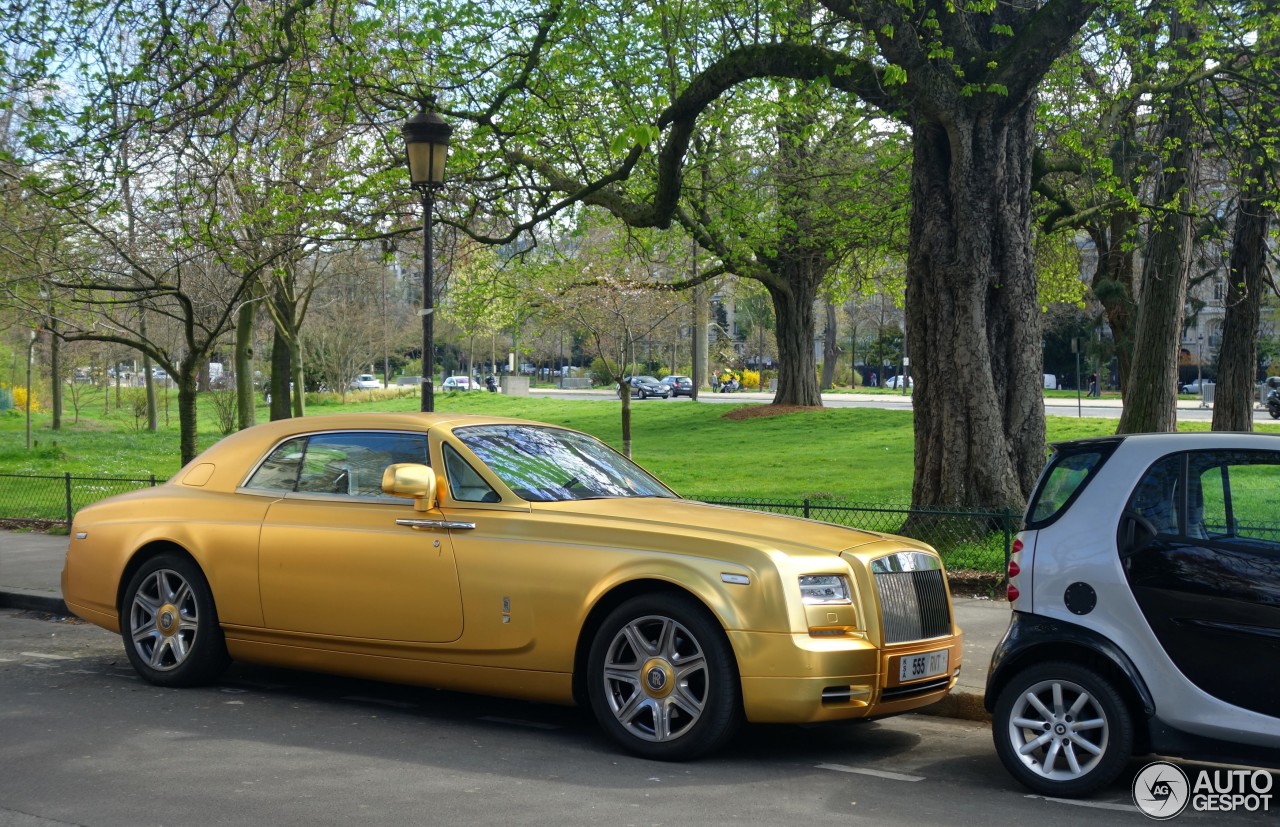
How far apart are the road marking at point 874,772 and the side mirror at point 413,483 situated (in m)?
2.54

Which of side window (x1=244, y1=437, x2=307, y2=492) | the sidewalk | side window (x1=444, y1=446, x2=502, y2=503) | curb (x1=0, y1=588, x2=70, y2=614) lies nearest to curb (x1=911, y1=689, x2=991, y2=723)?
the sidewalk

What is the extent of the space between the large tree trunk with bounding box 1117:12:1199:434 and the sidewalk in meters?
8.82

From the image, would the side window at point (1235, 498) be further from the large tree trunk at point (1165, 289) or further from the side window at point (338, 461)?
the large tree trunk at point (1165, 289)

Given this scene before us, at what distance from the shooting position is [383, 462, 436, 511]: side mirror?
6945mm

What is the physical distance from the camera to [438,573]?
22.8 feet

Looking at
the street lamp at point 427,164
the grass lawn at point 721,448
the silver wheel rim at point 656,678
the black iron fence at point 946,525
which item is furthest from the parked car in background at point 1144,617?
the grass lawn at point 721,448

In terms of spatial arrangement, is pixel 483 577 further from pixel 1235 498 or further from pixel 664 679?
pixel 1235 498

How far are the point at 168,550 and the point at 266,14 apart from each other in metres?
7.66

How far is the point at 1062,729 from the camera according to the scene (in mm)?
5754

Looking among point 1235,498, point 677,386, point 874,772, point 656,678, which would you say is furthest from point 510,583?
point 677,386

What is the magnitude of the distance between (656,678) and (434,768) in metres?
1.16

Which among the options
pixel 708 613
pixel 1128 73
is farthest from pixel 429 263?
pixel 1128 73

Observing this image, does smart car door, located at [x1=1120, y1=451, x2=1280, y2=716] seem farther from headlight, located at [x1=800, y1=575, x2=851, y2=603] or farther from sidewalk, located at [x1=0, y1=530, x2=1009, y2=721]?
sidewalk, located at [x1=0, y1=530, x2=1009, y2=721]

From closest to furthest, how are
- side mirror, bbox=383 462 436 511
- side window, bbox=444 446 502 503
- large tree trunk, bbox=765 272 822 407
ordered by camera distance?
side mirror, bbox=383 462 436 511, side window, bbox=444 446 502 503, large tree trunk, bbox=765 272 822 407
